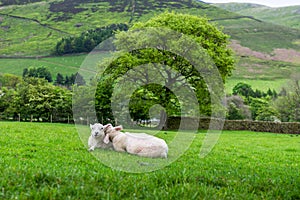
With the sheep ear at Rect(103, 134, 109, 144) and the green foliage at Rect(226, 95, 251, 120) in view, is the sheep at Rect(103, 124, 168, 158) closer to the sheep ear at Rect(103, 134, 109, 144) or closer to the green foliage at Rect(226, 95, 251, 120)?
the sheep ear at Rect(103, 134, 109, 144)

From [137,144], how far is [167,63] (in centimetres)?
2739

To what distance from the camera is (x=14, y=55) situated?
177 metres

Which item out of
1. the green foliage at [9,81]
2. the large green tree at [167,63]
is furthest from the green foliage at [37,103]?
the green foliage at [9,81]

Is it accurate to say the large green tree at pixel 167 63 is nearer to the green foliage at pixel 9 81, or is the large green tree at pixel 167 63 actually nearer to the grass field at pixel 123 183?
the grass field at pixel 123 183

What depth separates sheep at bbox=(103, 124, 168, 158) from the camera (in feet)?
39.9

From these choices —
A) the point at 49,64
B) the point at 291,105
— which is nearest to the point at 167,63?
the point at 291,105

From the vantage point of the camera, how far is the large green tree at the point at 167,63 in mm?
39094

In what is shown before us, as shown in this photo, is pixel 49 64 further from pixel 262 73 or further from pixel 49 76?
pixel 262 73

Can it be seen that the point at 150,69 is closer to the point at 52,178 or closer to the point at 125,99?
the point at 125,99

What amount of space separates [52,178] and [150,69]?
3234cm

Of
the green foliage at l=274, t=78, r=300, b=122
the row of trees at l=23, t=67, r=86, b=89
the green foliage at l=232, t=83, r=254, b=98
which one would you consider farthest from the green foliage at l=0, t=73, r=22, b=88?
the green foliage at l=274, t=78, r=300, b=122

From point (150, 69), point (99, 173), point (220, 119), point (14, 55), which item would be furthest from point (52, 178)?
point (14, 55)

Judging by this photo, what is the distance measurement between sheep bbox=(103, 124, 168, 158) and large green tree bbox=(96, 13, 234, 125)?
25.1 m

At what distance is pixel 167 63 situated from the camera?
129 feet
